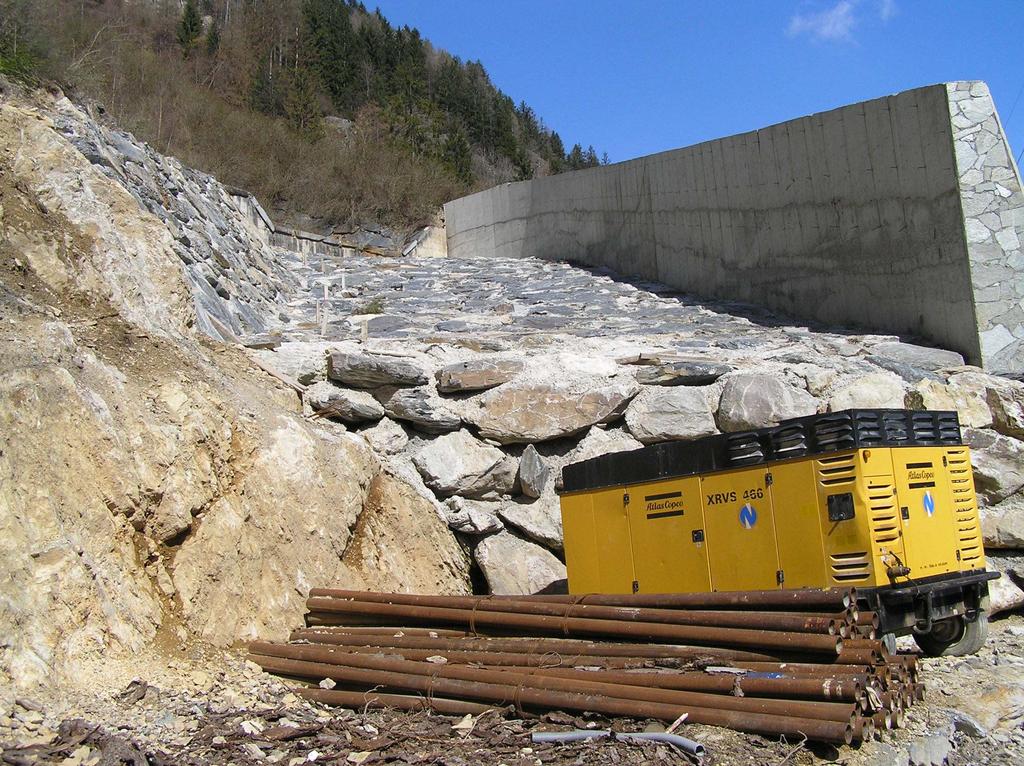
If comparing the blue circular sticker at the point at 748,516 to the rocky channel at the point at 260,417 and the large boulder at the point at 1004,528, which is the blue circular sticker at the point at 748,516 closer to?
the rocky channel at the point at 260,417

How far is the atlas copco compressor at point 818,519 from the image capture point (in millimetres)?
6836

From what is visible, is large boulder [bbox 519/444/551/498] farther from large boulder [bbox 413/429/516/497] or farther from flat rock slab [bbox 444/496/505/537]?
flat rock slab [bbox 444/496/505/537]

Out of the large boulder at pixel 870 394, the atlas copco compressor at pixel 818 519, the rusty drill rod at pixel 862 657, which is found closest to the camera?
the rusty drill rod at pixel 862 657

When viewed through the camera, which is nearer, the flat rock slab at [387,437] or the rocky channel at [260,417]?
the rocky channel at [260,417]

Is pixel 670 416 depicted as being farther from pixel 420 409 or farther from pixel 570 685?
Answer: pixel 570 685

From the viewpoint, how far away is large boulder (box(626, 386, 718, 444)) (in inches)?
437

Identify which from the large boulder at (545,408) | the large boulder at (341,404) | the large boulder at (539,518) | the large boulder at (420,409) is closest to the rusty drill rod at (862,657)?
the large boulder at (539,518)

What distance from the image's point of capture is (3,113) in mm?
9656

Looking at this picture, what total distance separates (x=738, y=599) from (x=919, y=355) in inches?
275

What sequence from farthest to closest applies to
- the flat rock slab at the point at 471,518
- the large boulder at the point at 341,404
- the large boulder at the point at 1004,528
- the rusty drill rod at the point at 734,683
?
the large boulder at the point at 341,404, the flat rock slab at the point at 471,518, the large boulder at the point at 1004,528, the rusty drill rod at the point at 734,683

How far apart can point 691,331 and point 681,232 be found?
419cm

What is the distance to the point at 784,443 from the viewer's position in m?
7.18

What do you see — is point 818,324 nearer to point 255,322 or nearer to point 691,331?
point 691,331

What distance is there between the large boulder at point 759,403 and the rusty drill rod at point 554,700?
5.54 meters
